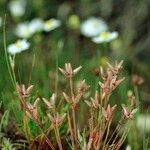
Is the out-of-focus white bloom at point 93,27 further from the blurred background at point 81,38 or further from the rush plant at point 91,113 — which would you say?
the rush plant at point 91,113

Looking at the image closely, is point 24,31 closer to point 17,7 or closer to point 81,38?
point 17,7

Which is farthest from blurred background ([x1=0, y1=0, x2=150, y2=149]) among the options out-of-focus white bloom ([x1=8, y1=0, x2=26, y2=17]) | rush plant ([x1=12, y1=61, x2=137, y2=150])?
rush plant ([x1=12, y1=61, x2=137, y2=150])

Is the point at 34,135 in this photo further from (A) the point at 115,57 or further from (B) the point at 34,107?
(A) the point at 115,57

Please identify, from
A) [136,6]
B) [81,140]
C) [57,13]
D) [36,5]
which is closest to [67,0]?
[57,13]

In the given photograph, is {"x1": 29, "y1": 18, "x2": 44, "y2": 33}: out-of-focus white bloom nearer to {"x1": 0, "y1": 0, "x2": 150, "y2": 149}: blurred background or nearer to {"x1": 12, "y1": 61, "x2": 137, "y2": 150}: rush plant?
{"x1": 0, "y1": 0, "x2": 150, "y2": 149}: blurred background

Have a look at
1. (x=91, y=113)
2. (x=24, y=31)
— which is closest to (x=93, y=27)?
(x=24, y=31)
